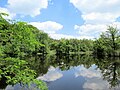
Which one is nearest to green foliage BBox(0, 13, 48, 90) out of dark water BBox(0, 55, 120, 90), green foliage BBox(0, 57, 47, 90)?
green foliage BBox(0, 57, 47, 90)

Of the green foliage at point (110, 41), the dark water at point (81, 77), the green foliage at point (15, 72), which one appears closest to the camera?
the green foliage at point (15, 72)

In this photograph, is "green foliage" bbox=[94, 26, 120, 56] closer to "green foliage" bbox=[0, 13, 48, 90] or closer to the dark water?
the dark water

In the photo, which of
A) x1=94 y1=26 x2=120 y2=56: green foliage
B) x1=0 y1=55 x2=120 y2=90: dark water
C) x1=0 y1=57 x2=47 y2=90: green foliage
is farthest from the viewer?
x1=94 y1=26 x2=120 y2=56: green foliage

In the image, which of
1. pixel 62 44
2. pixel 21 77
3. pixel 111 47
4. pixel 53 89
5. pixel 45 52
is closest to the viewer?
pixel 21 77

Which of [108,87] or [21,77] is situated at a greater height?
[21,77]

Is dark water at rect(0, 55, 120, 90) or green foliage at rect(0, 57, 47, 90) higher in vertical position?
green foliage at rect(0, 57, 47, 90)

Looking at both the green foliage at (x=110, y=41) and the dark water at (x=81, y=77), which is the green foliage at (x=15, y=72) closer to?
the dark water at (x=81, y=77)

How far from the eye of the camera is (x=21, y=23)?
582cm

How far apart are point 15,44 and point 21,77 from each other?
32.0 inches

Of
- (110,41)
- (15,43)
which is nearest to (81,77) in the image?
(15,43)

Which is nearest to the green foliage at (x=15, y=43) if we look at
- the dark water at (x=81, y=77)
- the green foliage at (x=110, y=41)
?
the dark water at (x=81, y=77)

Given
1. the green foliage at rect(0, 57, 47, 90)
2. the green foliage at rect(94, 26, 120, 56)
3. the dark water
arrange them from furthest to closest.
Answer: the green foliage at rect(94, 26, 120, 56) < the dark water < the green foliage at rect(0, 57, 47, 90)

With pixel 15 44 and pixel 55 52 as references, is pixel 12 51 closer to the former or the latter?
pixel 15 44

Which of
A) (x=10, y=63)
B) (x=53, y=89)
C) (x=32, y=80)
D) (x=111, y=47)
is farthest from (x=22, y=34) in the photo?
(x=111, y=47)
